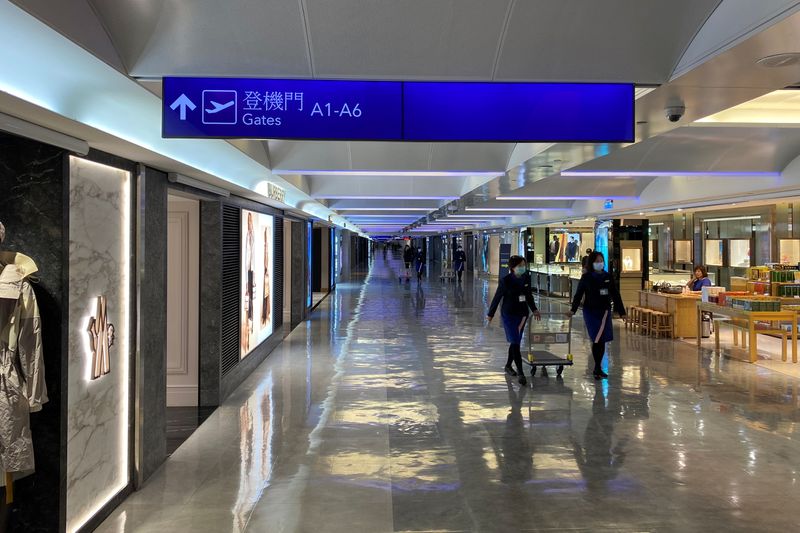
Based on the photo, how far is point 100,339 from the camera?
3.87 metres

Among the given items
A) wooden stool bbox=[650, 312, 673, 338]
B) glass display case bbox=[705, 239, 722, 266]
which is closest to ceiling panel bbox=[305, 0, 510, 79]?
wooden stool bbox=[650, 312, 673, 338]

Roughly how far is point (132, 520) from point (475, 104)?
363 cm

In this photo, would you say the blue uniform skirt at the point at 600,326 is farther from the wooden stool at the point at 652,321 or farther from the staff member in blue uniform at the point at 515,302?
the wooden stool at the point at 652,321

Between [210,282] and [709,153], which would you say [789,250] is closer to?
[709,153]

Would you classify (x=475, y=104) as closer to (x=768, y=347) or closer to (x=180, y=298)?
(x=180, y=298)

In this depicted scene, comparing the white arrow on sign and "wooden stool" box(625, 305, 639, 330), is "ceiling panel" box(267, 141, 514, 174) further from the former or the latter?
"wooden stool" box(625, 305, 639, 330)

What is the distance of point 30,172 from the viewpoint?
10.9ft

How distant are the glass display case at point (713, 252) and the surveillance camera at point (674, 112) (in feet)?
56.6

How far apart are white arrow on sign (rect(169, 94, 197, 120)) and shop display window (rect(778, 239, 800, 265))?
16836 mm

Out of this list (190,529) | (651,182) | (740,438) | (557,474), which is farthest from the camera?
(651,182)

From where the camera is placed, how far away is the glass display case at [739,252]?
17.6 m

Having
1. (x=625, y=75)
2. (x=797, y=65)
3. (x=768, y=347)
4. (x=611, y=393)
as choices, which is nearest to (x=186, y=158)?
(x=625, y=75)

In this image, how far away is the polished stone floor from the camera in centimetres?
Answer: 387

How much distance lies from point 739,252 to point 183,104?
752 inches
